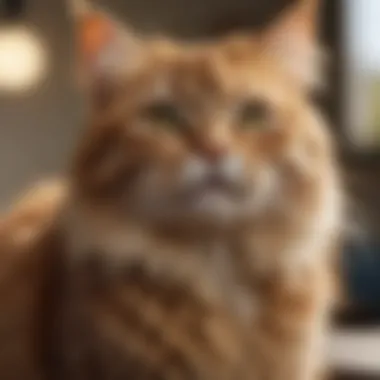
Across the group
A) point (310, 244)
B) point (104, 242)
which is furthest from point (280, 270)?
point (104, 242)

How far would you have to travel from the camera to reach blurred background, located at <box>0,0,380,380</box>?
105 cm

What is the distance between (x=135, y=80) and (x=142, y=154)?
101 mm

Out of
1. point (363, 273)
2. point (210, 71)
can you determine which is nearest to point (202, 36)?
point (210, 71)

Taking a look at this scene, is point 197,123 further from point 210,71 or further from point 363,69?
point 363,69

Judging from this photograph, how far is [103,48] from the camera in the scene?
3.38ft

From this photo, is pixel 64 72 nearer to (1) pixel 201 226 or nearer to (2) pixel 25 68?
(2) pixel 25 68

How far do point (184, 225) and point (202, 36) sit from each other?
0.24 metres

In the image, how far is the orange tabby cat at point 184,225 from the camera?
3.25ft

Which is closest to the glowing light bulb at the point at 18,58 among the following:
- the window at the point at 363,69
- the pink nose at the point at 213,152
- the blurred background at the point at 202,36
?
the blurred background at the point at 202,36

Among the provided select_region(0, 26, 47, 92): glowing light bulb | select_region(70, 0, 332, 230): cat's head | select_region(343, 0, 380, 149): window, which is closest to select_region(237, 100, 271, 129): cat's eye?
select_region(70, 0, 332, 230): cat's head

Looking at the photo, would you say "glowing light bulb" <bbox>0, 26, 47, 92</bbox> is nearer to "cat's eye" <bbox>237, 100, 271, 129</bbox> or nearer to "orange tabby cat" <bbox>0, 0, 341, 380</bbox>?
"orange tabby cat" <bbox>0, 0, 341, 380</bbox>

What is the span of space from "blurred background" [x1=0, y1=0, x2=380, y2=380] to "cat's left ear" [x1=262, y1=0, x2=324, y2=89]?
0.06ft

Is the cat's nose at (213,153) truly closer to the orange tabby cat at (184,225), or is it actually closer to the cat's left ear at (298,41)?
the orange tabby cat at (184,225)

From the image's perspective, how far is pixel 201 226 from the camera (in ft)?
3.30
